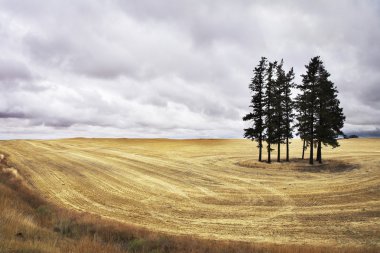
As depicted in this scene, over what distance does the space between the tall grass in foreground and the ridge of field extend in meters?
2.65

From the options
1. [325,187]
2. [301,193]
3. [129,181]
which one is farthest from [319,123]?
[129,181]

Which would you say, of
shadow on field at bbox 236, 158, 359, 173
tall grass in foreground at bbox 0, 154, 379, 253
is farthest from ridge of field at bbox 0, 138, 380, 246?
tall grass in foreground at bbox 0, 154, 379, 253

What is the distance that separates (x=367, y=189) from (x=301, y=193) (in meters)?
5.63

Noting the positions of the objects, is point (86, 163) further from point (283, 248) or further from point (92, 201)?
point (283, 248)

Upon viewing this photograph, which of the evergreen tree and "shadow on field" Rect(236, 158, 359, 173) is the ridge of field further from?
the evergreen tree

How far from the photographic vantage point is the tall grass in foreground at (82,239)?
830cm

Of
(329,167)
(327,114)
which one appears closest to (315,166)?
(329,167)

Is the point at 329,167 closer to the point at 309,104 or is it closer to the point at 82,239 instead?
the point at 309,104

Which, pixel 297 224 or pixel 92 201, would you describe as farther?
pixel 92 201

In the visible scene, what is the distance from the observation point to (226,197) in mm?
22766

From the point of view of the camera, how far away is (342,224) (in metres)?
16.0

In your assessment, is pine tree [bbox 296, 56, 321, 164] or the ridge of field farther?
pine tree [bbox 296, 56, 321, 164]

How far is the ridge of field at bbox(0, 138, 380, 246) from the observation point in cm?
1521

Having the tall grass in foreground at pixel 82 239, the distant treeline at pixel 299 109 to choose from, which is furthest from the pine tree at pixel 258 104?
the tall grass in foreground at pixel 82 239
